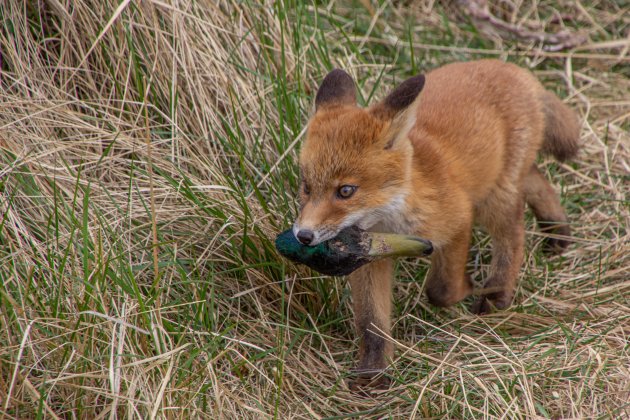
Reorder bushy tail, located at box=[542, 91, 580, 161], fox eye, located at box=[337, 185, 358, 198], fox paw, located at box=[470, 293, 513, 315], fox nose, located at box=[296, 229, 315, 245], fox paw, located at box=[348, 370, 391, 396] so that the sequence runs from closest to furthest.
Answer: fox nose, located at box=[296, 229, 315, 245]
fox eye, located at box=[337, 185, 358, 198]
fox paw, located at box=[348, 370, 391, 396]
fox paw, located at box=[470, 293, 513, 315]
bushy tail, located at box=[542, 91, 580, 161]

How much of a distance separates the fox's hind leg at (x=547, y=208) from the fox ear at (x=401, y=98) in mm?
1736

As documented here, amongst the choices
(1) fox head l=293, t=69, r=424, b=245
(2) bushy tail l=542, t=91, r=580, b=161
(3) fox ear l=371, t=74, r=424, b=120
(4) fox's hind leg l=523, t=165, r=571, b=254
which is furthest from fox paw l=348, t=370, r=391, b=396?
(2) bushy tail l=542, t=91, r=580, b=161

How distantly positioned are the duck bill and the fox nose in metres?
0.36

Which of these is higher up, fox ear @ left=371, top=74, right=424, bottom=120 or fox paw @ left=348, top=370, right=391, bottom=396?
fox ear @ left=371, top=74, right=424, bottom=120

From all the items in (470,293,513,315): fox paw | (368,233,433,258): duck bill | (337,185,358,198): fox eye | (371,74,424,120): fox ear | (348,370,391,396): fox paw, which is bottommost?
(470,293,513,315): fox paw

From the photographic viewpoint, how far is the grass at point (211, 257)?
375 centimetres

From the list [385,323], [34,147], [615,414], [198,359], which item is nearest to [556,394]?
[615,414]

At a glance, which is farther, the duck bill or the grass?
the duck bill

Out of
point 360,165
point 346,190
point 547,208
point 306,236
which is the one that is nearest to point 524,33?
point 547,208

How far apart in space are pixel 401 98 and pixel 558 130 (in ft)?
6.03

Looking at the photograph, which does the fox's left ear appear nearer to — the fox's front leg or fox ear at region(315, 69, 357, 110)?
fox ear at region(315, 69, 357, 110)

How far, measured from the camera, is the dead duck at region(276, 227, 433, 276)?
4.00 metres

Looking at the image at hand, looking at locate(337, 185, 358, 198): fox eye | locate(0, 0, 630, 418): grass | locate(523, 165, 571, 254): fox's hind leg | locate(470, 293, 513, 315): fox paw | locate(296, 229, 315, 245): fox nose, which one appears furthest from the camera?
locate(523, 165, 571, 254): fox's hind leg

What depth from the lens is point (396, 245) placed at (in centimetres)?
415
